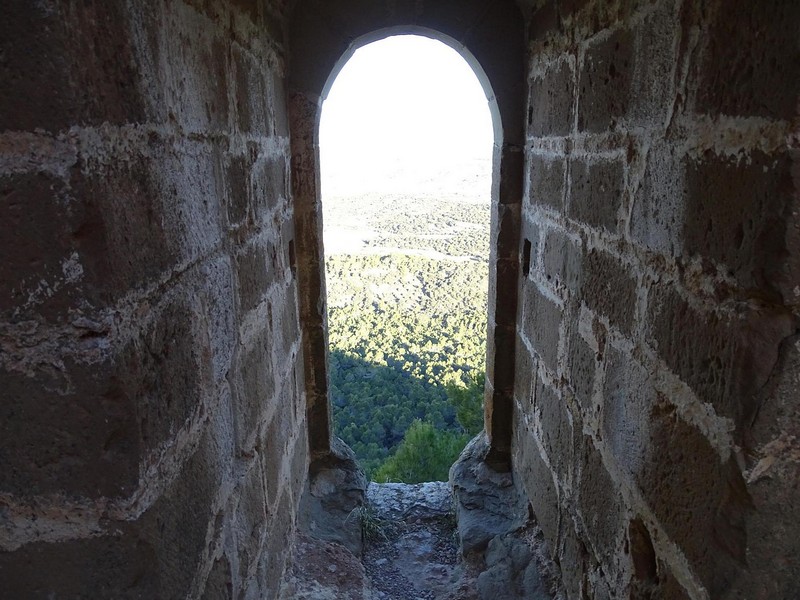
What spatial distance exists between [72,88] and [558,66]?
1.64 metres

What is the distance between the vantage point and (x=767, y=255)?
80cm

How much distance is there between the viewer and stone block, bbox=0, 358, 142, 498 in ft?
2.43

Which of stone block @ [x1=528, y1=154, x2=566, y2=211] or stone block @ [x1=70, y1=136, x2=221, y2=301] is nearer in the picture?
stone block @ [x1=70, y1=136, x2=221, y2=301]

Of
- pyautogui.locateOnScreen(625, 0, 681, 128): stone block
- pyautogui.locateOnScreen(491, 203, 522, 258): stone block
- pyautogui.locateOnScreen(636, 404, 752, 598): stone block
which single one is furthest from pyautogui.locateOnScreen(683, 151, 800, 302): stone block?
pyautogui.locateOnScreen(491, 203, 522, 258): stone block

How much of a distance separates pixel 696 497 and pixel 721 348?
0.28m

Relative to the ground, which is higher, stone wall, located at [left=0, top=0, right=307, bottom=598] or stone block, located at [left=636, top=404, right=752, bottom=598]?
stone wall, located at [left=0, top=0, right=307, bottom=598]

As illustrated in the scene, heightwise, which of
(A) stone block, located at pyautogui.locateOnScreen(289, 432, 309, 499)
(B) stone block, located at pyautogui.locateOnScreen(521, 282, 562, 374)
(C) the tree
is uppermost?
(B) stone block, located at pyautogui.locateOnScreen(521, 282, 562, 374)

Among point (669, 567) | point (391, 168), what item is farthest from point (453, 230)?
point (669, 567)

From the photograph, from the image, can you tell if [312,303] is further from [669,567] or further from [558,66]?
[669,567]

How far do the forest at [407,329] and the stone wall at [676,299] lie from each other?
3604 millimetres

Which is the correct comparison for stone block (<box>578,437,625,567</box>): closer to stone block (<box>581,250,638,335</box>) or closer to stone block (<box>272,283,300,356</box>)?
stone block (<box>581,250,638,335</box>)

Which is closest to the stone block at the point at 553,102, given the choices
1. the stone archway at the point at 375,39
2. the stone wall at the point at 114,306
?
the stone archway at the point at 375,39

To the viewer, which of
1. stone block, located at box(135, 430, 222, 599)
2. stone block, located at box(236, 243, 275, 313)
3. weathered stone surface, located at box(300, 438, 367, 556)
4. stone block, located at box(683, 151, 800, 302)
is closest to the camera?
stone block, located at box(683, 151, 800, 302)

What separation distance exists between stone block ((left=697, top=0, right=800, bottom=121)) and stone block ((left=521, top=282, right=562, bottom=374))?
1035 millimetres
